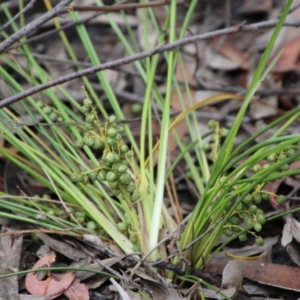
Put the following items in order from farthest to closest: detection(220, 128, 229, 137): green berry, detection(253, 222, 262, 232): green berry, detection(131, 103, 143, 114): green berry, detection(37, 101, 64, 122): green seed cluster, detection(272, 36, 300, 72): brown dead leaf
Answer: detection(272, 36, 300, 72): brown dead leaf, detection(131, 103, 143, 114): green berry, detection(220, 128, 229, 137): green berry, detection(37, 101, 64, 122): green seed cluster, detection(253, 222, 262, 232): green berry

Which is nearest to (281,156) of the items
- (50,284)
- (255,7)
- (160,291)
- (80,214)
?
(160,291)

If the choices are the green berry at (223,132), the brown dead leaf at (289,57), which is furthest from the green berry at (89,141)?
the brown dead leaf at (289,57)

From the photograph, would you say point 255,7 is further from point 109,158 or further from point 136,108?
point 109,158

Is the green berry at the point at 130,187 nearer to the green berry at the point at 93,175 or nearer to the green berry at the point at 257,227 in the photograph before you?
the green berry at the point at 93,175

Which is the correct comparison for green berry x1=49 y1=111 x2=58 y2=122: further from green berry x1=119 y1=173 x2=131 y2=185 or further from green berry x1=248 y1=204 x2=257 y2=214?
green berry x1=248 y1=204 x2=257 y2=214

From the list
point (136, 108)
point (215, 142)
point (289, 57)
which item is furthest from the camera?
point (289, 57)

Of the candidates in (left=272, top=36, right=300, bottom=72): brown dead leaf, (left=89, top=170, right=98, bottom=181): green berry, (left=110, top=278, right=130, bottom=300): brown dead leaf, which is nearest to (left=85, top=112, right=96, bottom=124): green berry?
(left=89, top=170, right=98, bottom=181): green berry
